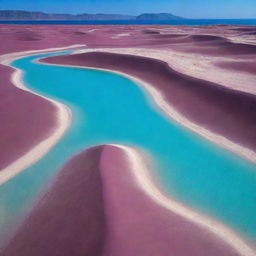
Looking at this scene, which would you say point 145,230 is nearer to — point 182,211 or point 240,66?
point 182,211

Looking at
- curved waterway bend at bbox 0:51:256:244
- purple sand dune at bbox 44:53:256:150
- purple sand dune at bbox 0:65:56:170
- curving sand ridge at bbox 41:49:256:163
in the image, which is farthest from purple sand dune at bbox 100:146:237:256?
purple sand dune at bbox 44:53:256:150

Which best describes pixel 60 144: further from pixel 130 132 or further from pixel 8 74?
pixel 8 74

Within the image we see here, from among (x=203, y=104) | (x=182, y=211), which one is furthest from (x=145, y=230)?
(x=203, y=104)

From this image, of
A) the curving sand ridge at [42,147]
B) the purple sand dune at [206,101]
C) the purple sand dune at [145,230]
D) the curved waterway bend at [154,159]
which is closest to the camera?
the purple sand dune at [145,230]

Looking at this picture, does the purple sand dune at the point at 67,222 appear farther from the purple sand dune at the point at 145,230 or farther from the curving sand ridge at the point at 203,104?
the curving sand ridge at the point at 203,104

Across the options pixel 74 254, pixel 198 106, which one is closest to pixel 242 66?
pixel 198 106

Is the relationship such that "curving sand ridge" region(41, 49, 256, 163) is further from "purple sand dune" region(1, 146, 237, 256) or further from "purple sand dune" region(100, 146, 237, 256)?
"purple sand dune" region(1, 146, 237, 256)

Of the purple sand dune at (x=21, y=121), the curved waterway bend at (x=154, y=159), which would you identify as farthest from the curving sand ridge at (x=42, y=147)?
the curved waterway bend at (x=154, y=159)

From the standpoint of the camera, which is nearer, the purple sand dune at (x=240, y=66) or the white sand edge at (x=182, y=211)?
the white sand edge at (x=182, y=211)
